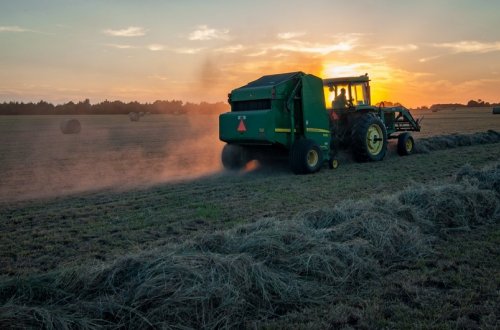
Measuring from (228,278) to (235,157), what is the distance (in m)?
8.89

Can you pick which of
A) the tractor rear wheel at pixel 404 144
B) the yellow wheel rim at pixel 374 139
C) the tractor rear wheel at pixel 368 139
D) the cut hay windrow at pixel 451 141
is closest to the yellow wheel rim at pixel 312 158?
the tractor rear wheel at pixel 368 139

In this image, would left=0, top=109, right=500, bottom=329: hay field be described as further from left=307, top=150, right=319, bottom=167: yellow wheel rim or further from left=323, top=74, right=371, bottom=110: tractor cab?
left=323, top=74, right=371, bottom=110: tractor cab

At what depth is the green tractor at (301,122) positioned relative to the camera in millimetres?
11573

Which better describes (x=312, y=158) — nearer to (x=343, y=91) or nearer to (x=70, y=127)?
(x=343, y=91)

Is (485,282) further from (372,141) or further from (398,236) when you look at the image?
(372,141)

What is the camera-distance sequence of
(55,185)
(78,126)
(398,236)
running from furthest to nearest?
(78,126)
(55,185)
(398,236)

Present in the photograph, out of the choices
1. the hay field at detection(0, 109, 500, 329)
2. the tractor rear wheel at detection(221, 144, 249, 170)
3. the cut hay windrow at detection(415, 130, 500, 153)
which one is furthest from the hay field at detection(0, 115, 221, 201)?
the cut hay windrow at detection(415, 130, 500, 153)

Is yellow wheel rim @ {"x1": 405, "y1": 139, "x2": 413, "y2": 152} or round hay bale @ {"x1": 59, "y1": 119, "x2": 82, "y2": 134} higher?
round hay bale @ {"x1": 59, "y1": 119, "x2": 82, "y2": 134}

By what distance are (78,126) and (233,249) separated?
30.2 meters

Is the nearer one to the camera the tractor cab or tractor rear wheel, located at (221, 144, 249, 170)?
tractor rear wheel, located at (221, 144, 249, 170)

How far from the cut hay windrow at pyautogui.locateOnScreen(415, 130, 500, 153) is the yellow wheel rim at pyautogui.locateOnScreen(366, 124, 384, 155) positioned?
280 cm

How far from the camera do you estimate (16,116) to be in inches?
2010

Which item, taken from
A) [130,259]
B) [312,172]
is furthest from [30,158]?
[130,259]

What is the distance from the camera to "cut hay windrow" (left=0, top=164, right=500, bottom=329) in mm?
3701
